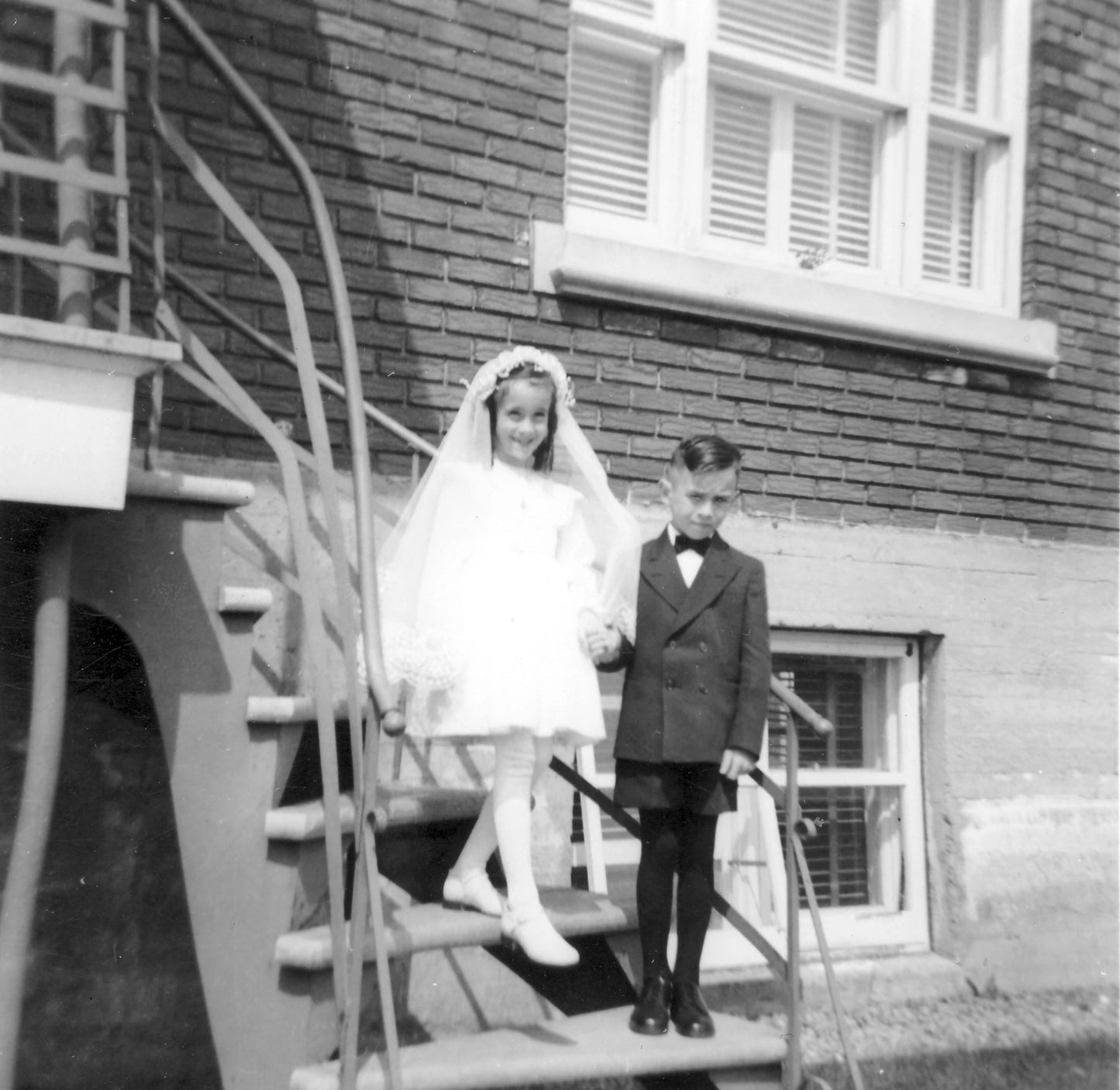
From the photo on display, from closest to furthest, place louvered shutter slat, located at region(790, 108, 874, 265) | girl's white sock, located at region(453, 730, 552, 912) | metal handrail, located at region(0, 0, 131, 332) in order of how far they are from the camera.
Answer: metal handrail, located at region(0, 0, 131, 332)
girl's white sock, located at region(453, 730, 552, 912)
louvered shutter slat, located at region(790, 108, 874, 265)

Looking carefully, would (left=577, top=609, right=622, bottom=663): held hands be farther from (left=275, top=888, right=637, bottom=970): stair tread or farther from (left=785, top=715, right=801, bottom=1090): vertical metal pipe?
(left=275, top=888, right=637, bottom=970): stair tread

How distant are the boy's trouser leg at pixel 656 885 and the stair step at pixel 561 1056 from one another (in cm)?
17

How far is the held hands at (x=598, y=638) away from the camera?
3.18 m

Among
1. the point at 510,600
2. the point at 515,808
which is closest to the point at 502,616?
the point at 510,600

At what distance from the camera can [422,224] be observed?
422cm

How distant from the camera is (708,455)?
331cm

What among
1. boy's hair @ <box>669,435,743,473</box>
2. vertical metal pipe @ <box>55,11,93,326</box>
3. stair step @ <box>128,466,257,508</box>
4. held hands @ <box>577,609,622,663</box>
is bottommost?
held hands @ <box>577,609,622,663</box>

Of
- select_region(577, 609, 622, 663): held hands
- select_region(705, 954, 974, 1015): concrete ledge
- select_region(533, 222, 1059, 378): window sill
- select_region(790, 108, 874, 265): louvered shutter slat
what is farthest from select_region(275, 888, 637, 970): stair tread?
select_region(790, 108, 874, 265): louvered shutter slat

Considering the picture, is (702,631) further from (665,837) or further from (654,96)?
(654,96)

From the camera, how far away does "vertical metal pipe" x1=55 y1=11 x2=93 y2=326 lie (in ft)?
8.84

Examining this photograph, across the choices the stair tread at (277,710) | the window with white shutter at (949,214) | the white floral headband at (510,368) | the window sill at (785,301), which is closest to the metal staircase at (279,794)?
the stair tread at (277,710)

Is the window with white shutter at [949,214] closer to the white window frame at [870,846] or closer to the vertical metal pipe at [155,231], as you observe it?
the white window frame at [870,846]

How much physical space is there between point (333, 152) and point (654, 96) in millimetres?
1453

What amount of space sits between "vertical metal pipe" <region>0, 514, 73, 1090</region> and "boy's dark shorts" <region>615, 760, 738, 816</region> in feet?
4.54
